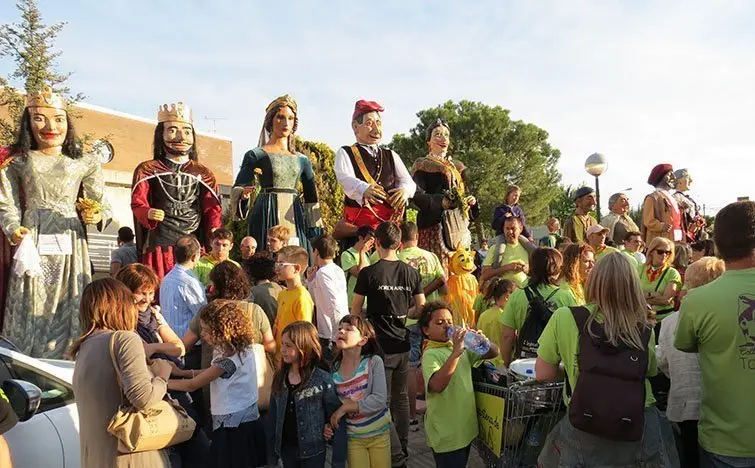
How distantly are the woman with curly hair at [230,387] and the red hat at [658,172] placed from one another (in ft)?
20.7

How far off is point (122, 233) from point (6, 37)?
675 centimetres

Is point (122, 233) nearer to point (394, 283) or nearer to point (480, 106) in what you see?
point (394, 283)

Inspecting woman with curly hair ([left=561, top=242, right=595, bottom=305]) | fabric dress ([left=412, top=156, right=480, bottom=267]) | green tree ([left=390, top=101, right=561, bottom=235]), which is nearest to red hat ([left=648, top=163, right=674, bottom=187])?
fabric dress ([left=412, top=156, right=480, bottom=267])

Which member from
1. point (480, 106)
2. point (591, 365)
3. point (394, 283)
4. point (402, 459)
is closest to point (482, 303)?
point (394, 283)

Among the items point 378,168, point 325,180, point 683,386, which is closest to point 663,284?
point 683,386

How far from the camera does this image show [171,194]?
5.70m

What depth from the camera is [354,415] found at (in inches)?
139

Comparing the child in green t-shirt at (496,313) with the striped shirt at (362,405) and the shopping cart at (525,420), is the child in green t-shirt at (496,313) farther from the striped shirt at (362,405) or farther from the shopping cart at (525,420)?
the shopping cart at (525,420)

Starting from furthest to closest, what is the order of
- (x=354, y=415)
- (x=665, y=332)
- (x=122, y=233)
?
(x=122, y=233) < (x=354, y=415) < (x=665, y=332)

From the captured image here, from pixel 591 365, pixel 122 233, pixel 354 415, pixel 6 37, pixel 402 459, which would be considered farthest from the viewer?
pixel 6 37

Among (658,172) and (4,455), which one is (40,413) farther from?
(658,172)

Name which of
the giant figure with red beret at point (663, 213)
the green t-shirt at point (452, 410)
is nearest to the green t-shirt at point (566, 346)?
the green t-shirt at point (452, 410)

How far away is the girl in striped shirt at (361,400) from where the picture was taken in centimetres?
352

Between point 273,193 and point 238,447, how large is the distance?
9.86ft
